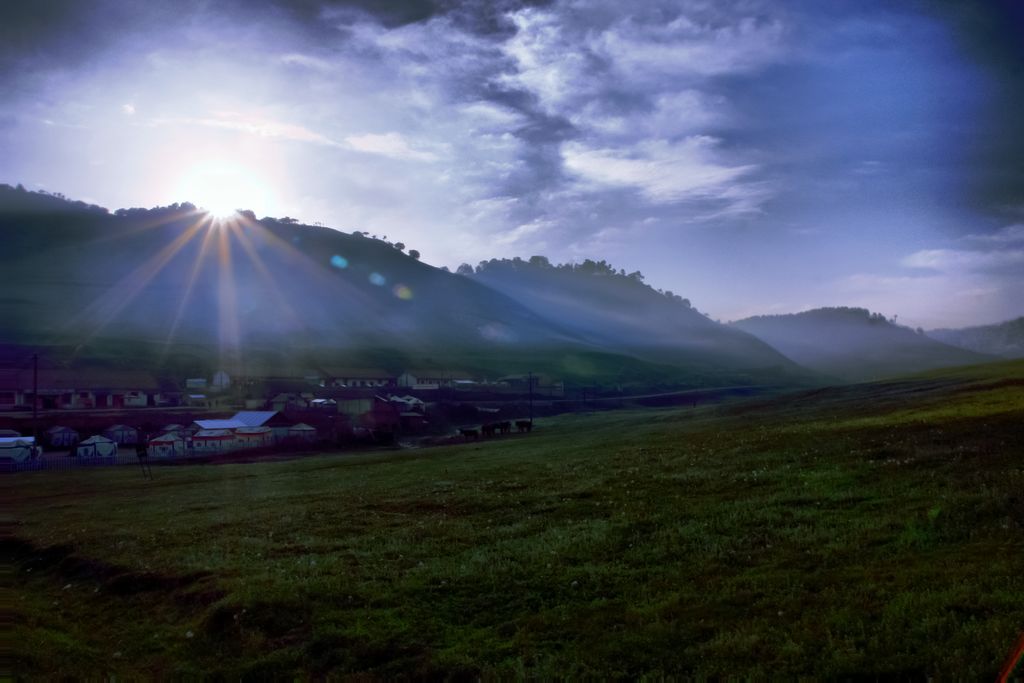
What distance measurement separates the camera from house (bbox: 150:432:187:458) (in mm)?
96562

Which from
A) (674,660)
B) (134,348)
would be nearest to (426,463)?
(674,660)

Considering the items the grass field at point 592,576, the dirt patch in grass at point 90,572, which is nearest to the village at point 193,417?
the dirt patch in grass at point 90,572

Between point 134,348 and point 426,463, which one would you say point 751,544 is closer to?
point 426,463

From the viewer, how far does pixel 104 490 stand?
189ft

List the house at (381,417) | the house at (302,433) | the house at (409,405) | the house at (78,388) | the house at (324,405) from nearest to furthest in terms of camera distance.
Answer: the house at (302,433), the house at (381,417), the house at (78,388), the house at (324,405), the house at (409,405)

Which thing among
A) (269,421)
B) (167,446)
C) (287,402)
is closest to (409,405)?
(287,402)

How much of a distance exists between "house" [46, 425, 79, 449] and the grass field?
74577mm

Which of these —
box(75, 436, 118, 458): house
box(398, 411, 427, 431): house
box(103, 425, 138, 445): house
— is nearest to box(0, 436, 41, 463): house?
box(75, 436, 118, 458): house

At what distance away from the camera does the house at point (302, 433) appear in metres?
103

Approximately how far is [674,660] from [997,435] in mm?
23734

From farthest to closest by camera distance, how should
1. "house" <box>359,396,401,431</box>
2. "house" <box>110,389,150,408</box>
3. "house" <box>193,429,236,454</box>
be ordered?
"house" <box>110,389,150,408</box>
"house" <box>359,396,401,431</box>
"house" <box>193,429,236,454</box>

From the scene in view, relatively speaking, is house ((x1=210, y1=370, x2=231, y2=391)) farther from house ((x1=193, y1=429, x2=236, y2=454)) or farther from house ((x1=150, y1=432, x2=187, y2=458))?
house ((x1=150, y1=432, x2=187, y2=458))

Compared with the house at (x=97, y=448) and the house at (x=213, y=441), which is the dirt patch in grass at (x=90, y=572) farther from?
the house at (x=213, y=441)

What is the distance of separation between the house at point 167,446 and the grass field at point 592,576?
2674 inches
